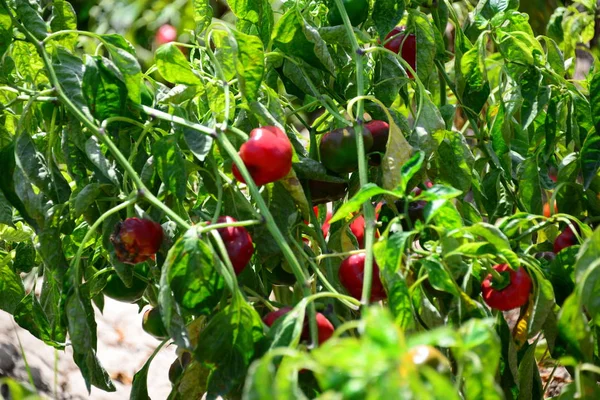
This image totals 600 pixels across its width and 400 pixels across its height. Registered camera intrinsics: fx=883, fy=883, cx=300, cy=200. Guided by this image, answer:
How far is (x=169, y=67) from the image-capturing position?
1049mm

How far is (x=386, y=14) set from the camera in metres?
1.20

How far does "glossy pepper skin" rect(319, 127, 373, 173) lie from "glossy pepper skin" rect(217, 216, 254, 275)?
16 cm

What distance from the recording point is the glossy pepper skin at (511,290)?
1.03 metres

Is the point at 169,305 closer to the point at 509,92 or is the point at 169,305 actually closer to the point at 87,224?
the point at 87,224

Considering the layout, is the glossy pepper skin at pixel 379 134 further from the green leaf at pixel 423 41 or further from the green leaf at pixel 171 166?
the green leaf at pixel 171 166

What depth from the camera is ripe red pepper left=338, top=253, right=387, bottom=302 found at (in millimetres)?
1023

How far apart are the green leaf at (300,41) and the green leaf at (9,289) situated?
510 mm

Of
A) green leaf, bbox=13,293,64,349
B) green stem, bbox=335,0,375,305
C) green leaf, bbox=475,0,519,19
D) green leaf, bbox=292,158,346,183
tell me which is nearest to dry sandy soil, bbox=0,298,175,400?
green leaf, bbox=13,293,64,349

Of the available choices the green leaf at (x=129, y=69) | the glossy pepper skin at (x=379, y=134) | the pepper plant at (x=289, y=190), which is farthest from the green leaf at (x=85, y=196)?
the glossy pepper skin at (x=379, y=134)

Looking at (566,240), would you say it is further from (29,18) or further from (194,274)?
(29,18)

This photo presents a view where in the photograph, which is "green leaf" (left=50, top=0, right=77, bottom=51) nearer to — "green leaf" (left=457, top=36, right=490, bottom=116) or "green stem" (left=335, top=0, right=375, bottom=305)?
"green stem" (left=335, top=0, right=375, bottom=305)

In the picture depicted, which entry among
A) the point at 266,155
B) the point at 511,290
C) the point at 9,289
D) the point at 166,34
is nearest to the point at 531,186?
the point at 511,290

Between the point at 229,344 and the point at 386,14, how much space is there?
20.6 inches

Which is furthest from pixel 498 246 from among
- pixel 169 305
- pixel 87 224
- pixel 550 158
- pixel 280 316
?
pixel 87 224
